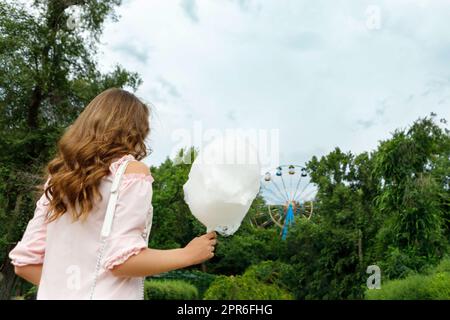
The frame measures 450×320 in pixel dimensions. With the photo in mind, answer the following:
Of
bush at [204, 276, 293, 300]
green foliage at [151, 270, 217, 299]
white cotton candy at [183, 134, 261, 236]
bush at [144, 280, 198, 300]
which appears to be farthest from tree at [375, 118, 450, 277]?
white cotton candy at [183, 134, 261, 236]

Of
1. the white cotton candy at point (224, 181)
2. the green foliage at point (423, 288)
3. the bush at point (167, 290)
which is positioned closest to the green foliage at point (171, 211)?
the bush at point (167, 290)

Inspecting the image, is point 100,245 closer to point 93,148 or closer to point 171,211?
point 93,148

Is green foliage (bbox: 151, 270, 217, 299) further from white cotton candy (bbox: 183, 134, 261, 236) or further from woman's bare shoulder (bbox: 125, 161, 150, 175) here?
woman's bare shoulder (bbox: 125, 161, 150, 175)

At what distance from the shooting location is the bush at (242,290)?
10269mm

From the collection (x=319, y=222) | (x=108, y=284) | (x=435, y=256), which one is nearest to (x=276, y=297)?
(x=108, y=284)

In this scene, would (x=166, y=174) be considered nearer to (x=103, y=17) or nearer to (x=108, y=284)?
(x=103, y=17)

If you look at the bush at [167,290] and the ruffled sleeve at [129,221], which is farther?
the bush at [167,290]

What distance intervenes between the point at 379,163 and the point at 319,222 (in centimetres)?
757

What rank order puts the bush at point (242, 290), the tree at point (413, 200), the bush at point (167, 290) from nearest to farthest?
the bush at point (242, 290) → the tree at point (413, 200) → the bush at point (167, 290)

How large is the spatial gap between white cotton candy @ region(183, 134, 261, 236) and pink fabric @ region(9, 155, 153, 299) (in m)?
0.29

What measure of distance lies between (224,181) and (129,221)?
1.40 ft

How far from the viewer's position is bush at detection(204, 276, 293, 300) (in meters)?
10.3

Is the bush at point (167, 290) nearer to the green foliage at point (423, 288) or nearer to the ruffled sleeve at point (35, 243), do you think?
the green foliage at point (423, 288)

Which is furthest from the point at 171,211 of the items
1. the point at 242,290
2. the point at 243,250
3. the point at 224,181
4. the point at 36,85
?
the point at 224,181
